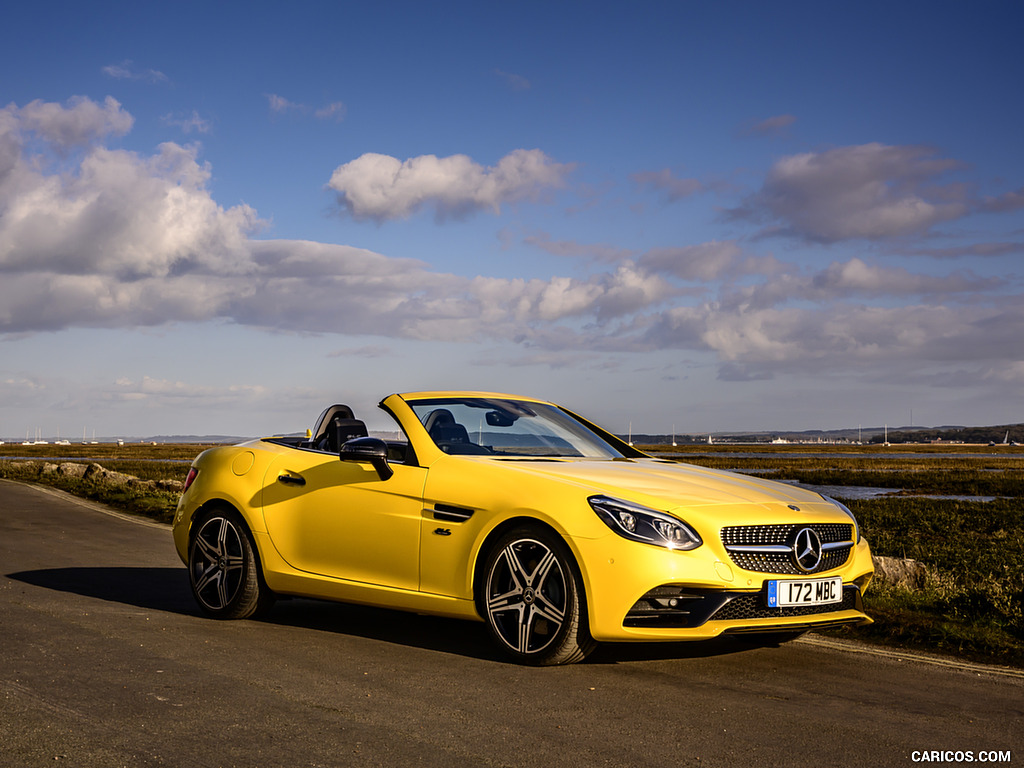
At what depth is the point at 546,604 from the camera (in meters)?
5.96

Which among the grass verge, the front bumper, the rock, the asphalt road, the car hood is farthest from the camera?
the rock

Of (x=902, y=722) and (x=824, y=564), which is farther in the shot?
(x=824, y=564)

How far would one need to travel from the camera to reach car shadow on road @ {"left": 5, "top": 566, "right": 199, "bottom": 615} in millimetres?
8508

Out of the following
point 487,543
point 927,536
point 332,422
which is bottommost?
point 927,536

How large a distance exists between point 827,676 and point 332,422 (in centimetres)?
442

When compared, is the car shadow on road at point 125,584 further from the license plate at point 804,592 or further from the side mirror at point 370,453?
the license plate at point 804,592

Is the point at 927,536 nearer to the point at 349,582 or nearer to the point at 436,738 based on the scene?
the point at 349,582

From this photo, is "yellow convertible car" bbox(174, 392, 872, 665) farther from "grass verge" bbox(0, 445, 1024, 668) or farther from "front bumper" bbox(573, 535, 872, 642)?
"grass verge" bbox(0, 445, 1024, 668)

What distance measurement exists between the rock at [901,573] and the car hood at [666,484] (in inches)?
146

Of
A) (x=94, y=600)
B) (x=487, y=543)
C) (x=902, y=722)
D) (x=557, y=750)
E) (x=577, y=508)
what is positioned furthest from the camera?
(x=94, y=600)

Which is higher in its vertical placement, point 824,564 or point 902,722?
point 824,564

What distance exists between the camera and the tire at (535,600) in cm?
586

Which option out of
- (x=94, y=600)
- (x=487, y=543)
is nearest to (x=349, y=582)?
(x=487, y=543)

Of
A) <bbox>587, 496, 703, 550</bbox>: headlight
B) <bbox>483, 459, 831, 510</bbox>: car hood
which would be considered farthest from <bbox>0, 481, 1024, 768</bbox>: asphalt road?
<bbox>483, 459, 831, 510</bbox>: car hood
